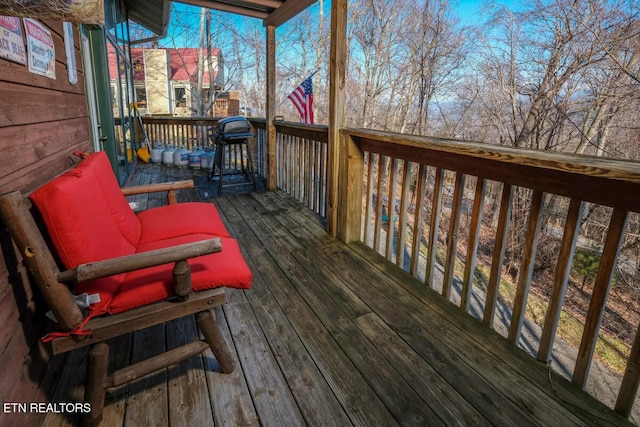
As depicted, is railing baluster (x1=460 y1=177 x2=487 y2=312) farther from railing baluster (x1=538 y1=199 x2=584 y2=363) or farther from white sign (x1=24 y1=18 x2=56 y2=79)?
white sign (x1=24 y1=18 x2=56 y2=79)

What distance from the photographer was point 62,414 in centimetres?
138

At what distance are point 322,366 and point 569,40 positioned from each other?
7.36 m

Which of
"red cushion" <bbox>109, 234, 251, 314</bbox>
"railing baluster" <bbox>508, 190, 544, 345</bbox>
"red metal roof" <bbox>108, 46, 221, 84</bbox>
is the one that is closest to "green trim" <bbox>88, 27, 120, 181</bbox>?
"red cushion" <bbox>109, 234, 251, 314</bbox>

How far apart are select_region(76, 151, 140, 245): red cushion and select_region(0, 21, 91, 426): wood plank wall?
0.60 feet

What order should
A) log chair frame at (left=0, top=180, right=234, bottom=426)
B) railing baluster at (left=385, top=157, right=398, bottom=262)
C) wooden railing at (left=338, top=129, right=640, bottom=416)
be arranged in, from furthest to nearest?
railing baluster at (left=385, top=157, right=398, bottom=262), wooden railing at (left=338, top=129, right=640, bottom=416), log chair frame at (left=0, top=180, right=234, bottom=426)

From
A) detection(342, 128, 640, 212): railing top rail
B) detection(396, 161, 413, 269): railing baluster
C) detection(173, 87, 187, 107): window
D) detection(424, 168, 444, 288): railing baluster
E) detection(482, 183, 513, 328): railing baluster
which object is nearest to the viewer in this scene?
detection(342, 128, 640, 212): railing top rail

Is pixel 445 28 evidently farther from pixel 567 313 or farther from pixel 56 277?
pixel 56 277

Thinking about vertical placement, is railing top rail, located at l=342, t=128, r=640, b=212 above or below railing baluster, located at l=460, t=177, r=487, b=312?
above

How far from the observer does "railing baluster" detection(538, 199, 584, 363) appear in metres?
1.49

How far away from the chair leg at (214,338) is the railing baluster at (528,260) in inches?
54.9

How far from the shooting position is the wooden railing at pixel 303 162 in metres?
3.79

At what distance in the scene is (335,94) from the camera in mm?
2951

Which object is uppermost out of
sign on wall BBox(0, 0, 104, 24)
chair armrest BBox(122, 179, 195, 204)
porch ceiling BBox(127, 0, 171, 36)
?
porch ceiling BBox(127, 0, 171, 36)

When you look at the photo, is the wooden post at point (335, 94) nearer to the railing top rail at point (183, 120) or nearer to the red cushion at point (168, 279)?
the red cushion at point (168, 279)
